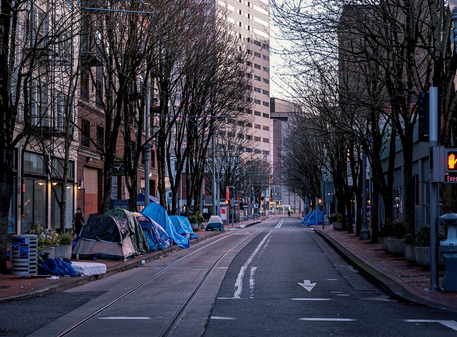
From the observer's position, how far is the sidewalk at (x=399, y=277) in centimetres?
1205

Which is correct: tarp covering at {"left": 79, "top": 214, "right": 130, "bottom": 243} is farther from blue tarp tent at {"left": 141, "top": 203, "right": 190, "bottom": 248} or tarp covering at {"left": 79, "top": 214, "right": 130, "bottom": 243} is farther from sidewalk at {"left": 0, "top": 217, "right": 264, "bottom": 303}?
blue tarp tent at {"left": 141, "top": 203, "right": 190, "bottom": 248}

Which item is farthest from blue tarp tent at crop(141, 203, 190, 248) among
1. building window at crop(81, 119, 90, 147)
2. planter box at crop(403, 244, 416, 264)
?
planter box at crop(403, 244, 416, 264)

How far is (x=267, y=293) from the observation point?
13.8 meters

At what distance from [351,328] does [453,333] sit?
1.44 m

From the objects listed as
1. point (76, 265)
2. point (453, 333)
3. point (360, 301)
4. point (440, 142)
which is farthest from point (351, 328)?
point (76, 265)

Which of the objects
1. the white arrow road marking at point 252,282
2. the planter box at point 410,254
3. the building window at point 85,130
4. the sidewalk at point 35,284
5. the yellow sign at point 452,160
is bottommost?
the white arrow road marking at point 252,282

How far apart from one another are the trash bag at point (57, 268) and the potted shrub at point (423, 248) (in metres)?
9.33

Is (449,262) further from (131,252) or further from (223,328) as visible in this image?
(131,252)

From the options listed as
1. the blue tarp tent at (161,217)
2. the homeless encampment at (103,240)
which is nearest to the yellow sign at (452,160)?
the homeless encampment at (103,240)

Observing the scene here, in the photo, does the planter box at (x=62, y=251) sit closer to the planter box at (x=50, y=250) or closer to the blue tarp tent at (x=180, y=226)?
the planter box at (x=50, y=250)

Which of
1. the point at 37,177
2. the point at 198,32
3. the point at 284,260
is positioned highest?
the point at 198,32

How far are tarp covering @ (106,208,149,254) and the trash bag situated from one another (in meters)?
6.00

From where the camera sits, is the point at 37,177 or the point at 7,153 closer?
the point at 7,153

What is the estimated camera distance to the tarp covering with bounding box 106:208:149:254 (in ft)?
75.8
